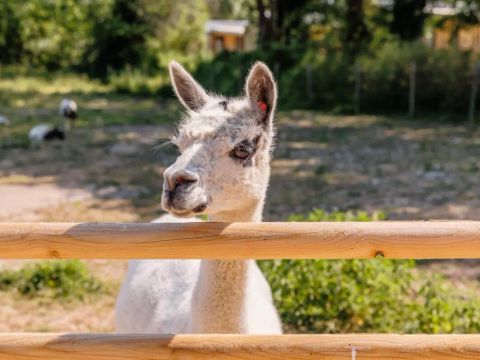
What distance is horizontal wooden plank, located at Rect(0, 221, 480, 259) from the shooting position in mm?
2264

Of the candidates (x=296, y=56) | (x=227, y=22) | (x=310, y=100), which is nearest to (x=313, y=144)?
(x=310, y=100)

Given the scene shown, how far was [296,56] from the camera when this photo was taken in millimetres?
22047

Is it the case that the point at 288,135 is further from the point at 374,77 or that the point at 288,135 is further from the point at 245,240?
the point at 245,240

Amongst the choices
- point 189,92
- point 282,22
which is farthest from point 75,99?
point 189,92

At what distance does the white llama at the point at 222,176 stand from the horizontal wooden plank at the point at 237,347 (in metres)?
0.53

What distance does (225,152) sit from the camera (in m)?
2.88

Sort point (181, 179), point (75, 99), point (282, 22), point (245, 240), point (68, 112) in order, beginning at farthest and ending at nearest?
1. point (282, 22)
2. point (75, 99)
3. point (68, 112)
4. point (181, 179)
5. point (245, 240)

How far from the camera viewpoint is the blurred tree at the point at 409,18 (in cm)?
2441

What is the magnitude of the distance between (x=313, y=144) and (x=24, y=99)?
12073mm

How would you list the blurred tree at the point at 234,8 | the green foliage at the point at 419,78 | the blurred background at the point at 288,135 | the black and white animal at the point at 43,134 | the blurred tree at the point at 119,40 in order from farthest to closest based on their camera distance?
the blurred tree at the point at 119,40 → the blurred tree at the point at 234,8 → the green foliage at the point at 419,78 → the black and white animal at the point at 43,134 → the blurred background at the point at 288,135

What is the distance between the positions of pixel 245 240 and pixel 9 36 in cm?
3265

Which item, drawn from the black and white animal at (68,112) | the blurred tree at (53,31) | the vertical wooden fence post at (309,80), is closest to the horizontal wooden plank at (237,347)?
the black and white animal at (68,112)

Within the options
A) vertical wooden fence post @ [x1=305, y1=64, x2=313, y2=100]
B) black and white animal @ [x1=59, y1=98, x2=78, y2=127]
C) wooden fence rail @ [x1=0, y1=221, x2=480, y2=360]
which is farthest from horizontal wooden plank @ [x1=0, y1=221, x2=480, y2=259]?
vertical wooden fence post @ [x1=305, y1=64, x2=313, y2=100]

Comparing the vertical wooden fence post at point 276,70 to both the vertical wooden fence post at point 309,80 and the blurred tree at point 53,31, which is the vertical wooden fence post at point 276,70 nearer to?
the vertical wooden fence post at point 309,80
